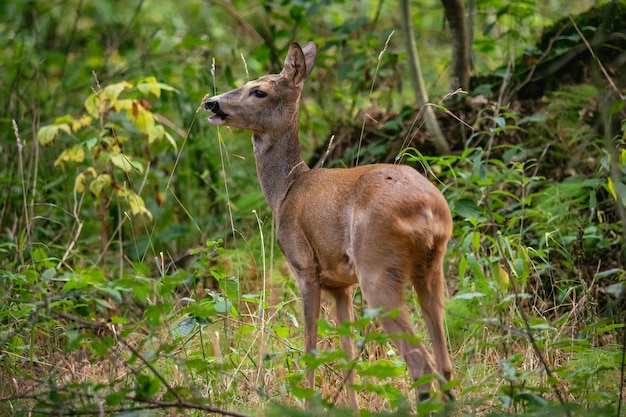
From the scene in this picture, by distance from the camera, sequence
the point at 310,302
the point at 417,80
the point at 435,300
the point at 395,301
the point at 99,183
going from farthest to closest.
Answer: the point at 417,80
the point at 99,183
the point at 310,302
the point at 435,300
the point at 395,301

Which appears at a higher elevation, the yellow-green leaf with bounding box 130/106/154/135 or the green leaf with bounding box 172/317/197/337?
the green leaf with bounding box 172/317/197/337

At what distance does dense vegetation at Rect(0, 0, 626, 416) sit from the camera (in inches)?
159

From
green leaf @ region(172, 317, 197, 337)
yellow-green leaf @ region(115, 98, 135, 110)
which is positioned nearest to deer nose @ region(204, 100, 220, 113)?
green leaf @ region(172, 317, 197, 337)

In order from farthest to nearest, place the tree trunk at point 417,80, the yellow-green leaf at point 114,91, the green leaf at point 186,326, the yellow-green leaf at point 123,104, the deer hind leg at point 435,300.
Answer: the tree trunk at point 417,80
the yellow-green leaf at point 123,104
the yellow-green leaf at point 114,91
the green leaf at point 186,326
the deer hind leg at point 435,300

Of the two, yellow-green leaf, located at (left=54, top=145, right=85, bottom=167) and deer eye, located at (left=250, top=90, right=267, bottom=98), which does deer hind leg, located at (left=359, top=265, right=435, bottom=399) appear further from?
yellow-green leaf, located at (left=54, top=145, right=85, bottom=167)

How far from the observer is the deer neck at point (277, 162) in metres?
5.35

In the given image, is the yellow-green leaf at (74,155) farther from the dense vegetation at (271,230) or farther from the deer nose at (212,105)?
the deer nose at (212,105)

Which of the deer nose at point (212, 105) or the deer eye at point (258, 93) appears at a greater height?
the deer eye at point (258, 93)

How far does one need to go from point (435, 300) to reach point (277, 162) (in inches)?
57.7

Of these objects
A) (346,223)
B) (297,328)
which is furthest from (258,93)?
(297,328)

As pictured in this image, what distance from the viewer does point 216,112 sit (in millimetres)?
5367

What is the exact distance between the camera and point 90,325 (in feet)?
12.1

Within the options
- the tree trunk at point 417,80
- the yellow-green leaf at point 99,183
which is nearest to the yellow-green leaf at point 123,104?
the yellow-green leaf at point 99,183

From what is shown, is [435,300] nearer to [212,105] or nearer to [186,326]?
[186,326]
